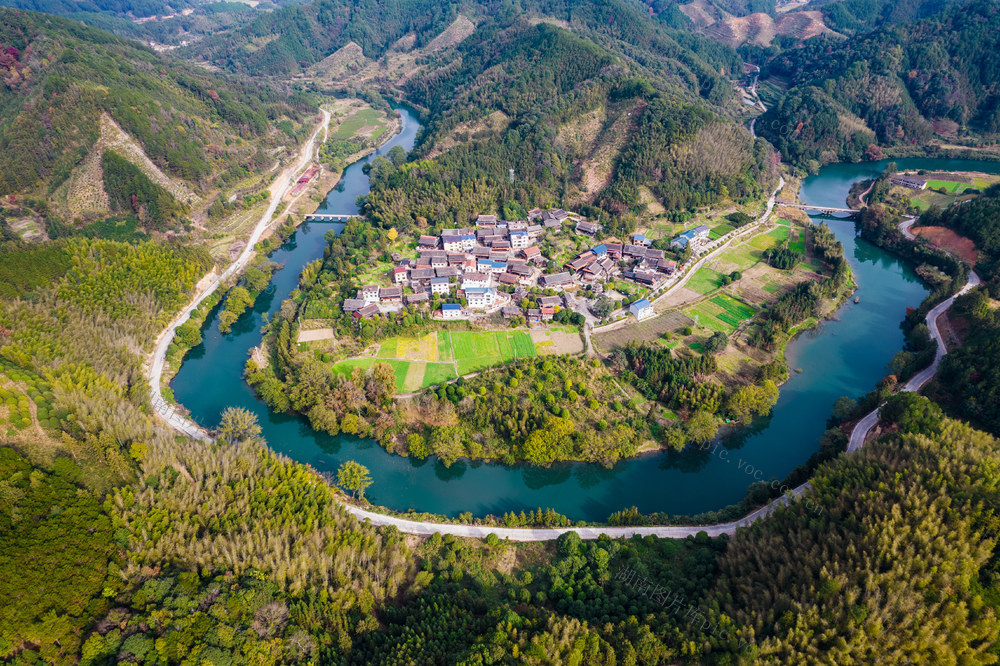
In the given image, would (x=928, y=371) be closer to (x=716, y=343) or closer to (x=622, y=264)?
(x=716, y=343)

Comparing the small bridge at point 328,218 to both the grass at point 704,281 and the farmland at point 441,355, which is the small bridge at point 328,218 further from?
the grass at point 704,281

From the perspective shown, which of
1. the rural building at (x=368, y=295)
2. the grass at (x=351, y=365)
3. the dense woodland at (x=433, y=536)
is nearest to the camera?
the dense woodland at (x=433, y=536)

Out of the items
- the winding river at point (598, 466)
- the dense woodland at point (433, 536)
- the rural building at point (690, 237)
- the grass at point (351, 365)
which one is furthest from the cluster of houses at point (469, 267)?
the rural building at point (690, 237)

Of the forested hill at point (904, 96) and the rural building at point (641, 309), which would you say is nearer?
the rural building at point (641, 309)

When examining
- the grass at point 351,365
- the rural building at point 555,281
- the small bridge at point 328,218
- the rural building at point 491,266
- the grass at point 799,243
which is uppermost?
the grass at point 351,365

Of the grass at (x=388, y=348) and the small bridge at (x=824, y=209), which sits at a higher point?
the grass at (x=388, y=348)

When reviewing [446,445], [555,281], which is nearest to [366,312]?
[446,445]

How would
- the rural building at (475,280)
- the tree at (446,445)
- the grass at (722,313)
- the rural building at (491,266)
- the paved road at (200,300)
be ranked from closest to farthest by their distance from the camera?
1. the tree at (446,445)
2. the paved road at (200,300)
3. the grass at (722,313)
4. the rural building at (475,280)
5. the rural building at (491,266)
